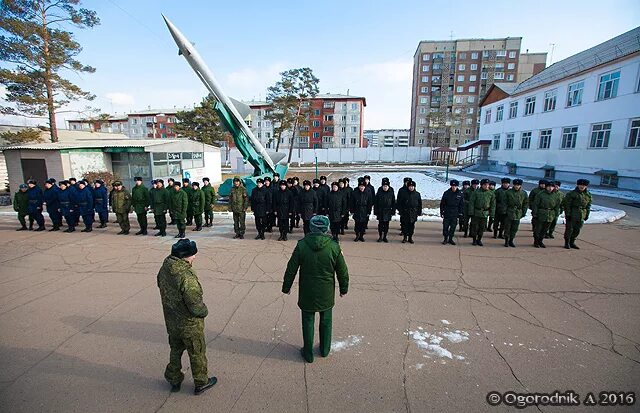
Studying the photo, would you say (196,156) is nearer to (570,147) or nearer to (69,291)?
(69,291)

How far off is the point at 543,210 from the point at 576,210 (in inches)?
27.8

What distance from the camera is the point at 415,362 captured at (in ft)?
10.6

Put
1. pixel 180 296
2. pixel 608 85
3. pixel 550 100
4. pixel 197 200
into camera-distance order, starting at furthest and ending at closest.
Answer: pixel 550 100 < pixel 608 85 < pixel 197 200 < pixel 180 296

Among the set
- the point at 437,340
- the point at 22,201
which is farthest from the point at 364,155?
the point at 437,340

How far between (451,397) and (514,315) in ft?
6.89

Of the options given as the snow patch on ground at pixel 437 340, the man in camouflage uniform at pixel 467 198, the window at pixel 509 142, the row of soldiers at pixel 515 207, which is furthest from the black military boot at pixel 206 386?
the window at pixel 509 142

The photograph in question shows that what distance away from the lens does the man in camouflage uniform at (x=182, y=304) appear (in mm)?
2547

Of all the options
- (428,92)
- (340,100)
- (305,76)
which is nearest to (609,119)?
(305,76)

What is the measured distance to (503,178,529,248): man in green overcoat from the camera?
23.6ft

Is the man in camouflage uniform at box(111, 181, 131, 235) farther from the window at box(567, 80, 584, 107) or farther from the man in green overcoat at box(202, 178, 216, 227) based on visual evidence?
the window at box(567, 80, 584, 107)

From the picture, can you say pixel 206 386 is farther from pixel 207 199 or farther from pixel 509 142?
pixel 509 142

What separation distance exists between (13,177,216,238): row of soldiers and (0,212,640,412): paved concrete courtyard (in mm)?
2073

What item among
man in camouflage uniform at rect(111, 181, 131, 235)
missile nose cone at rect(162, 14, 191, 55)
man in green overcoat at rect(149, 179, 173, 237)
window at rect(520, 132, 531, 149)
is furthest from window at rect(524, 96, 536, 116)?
man in camouflage uniform at rect(111, 181, 131, 235)

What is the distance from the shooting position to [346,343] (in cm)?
355
